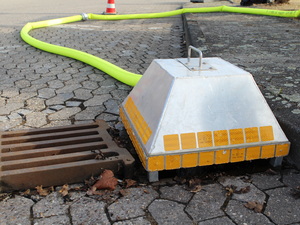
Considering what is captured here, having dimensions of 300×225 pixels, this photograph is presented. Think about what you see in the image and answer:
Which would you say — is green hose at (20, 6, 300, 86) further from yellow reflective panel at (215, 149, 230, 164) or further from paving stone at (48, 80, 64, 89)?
yellow reflective panel at (215, 149, 230, 164)

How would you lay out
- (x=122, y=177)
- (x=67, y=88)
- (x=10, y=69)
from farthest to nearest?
(x=10, y=69) < (x=67, y=88) < (x=122, y=177)

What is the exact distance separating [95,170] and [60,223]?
43 cm

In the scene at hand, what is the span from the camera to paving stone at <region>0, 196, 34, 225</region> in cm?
187

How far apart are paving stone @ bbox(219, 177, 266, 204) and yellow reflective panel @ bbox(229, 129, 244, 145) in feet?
0.77

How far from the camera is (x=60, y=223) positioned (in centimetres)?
186

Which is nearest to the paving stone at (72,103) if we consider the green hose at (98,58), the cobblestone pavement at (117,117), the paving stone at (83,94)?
the cobblestone pavement at (117,117)

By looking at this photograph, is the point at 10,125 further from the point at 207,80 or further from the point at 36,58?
the point at 36,58

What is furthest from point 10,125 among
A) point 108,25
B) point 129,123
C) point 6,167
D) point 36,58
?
point 108,25

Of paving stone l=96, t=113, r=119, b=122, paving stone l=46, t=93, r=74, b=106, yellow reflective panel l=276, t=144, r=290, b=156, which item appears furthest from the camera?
paving stone l=46, t=93, r=74, b=106

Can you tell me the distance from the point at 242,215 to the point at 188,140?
0.50m

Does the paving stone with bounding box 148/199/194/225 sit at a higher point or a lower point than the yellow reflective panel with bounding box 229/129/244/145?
lower

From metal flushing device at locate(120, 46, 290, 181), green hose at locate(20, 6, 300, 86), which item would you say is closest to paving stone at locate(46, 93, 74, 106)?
green hose at locate(20, 6, 300, 86)

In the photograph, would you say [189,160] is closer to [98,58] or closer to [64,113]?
[64,113]

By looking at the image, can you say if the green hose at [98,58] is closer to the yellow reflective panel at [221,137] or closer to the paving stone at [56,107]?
the paving stone at [56,107]
